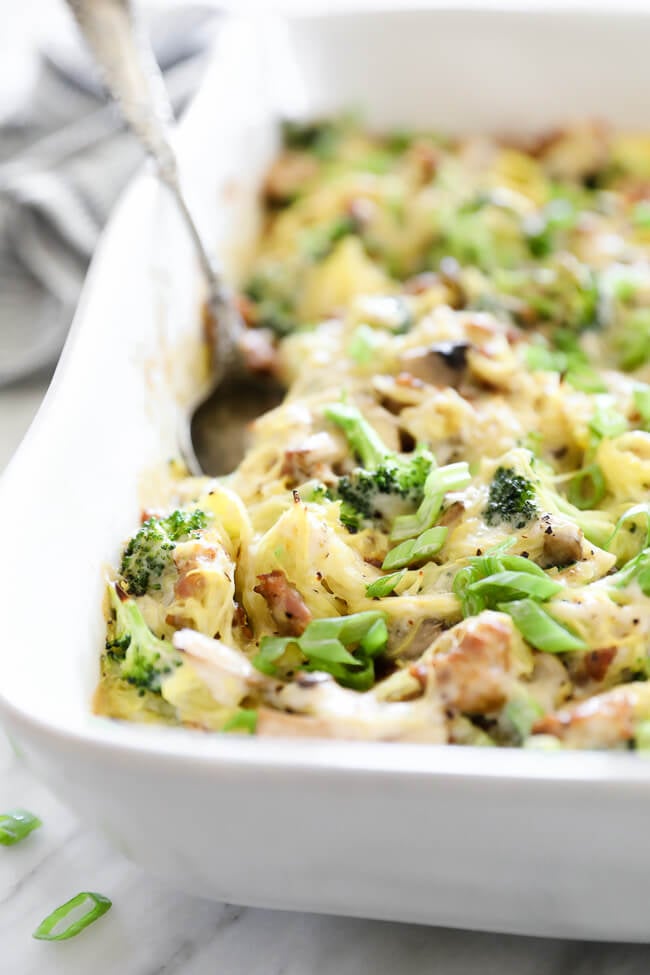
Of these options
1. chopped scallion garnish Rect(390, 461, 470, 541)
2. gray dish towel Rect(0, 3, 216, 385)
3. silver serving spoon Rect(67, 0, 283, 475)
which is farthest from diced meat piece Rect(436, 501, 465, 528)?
gray dish towel Rect(0, 3, 216, 385)

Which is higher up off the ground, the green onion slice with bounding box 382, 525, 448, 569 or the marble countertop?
the green onion slice with bounding box 382, 525, 448, 569

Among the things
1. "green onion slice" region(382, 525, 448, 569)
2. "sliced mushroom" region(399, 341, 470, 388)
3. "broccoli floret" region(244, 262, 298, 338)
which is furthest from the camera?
"broccoli floret" region(244, 262, 298, 338)

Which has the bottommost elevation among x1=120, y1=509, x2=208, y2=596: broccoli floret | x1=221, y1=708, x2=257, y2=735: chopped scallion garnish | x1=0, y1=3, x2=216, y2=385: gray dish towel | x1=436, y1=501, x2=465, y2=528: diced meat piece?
x1=436, y1=501, x2=465, y2=528: diced meat piece

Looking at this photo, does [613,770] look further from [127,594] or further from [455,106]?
[455,106]

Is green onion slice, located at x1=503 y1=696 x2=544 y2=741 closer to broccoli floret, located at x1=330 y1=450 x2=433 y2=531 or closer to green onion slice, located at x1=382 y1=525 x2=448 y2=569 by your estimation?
green onion slice, located at x1=382 y1=525 x2=448 y2=569

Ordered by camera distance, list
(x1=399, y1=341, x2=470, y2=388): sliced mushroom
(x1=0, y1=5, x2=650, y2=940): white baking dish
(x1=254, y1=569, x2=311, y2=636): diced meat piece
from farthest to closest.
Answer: (x1=399, y1=341, x2=470, y2=388): sliced mushroom → (x1=254, y1=569, x2=311, y2=636): diced meat piece → (x1=0, y1=5, x2=650, y2=940): white baking dish
